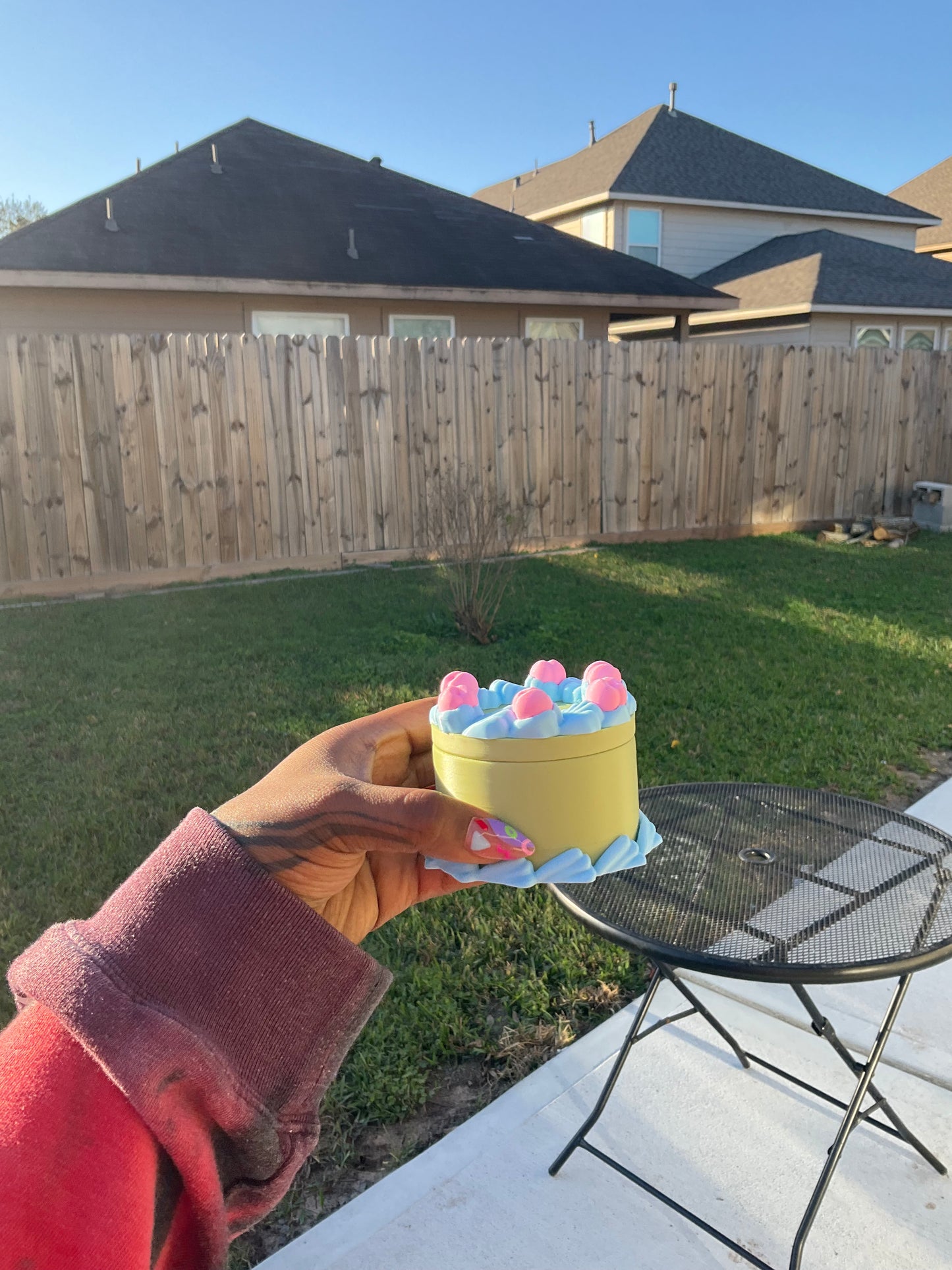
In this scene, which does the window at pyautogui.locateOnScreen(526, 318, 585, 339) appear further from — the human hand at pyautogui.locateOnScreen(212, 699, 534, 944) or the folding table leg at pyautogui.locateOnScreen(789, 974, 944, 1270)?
the human hand at pyautogui.locateOnScreen(212, 699, 534, 944)

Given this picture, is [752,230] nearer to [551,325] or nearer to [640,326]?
[640,326]

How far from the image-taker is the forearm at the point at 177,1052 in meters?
0.85

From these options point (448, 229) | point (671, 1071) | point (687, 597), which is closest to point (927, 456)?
point (687, 597)

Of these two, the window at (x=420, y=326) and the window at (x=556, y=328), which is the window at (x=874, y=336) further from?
the window at (x=420, y=326)

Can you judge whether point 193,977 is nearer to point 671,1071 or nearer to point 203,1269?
point 203,1269

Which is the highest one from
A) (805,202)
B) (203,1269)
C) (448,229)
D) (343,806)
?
(805,202)

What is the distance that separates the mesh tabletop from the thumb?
0.57 metres

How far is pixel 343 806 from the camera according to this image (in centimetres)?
112

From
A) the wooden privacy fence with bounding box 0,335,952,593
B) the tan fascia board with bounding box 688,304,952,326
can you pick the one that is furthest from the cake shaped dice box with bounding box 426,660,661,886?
the tan fascia board with bounding box 688,304,952,326

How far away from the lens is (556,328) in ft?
44.6

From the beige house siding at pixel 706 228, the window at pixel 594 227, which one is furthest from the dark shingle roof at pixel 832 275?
the window at pixel 594 227

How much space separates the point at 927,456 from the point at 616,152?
12.7 m

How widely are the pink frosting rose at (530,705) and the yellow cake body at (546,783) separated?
4cm

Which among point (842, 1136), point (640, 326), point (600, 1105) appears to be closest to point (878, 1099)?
point (842, 1136)
